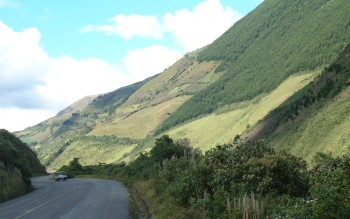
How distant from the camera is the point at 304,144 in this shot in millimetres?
71188

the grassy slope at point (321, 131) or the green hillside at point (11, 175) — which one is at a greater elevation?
the green hillside at point (11, 175)

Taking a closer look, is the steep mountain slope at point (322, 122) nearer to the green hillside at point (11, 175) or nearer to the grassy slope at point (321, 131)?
the grassy slope at point (321, 131)

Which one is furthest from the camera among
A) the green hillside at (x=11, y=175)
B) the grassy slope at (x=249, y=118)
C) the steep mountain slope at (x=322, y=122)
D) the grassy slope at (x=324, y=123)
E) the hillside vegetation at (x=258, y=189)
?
the grassy slope at (x=249, y=118)

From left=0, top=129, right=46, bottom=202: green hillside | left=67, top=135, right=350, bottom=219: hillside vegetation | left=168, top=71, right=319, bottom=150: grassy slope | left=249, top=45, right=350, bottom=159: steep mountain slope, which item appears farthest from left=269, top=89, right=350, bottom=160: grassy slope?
left=168, top=71, right=319, bottom=150: grassy slope

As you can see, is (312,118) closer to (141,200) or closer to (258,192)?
(141,200)

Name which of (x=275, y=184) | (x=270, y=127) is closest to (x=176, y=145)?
(x=275, y=184)

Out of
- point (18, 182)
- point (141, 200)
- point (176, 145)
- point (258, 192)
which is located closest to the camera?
point (258, 192)

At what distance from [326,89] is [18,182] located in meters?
67.9

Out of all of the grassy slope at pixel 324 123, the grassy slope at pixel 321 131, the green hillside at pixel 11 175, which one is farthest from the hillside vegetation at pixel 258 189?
the grassy slope at pixel 321 131

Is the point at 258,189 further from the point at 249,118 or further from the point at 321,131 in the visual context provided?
the point at 249,118

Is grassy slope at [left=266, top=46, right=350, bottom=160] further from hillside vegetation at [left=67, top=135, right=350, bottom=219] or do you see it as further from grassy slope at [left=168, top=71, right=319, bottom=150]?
grassy slope at [left=168, top=71, right=319, bottom=150]

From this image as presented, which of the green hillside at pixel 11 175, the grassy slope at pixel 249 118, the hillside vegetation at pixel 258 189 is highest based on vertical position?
the green hillside at pixel 11 175

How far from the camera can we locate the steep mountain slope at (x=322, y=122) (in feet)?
203

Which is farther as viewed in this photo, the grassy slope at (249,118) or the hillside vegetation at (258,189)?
the grassy slope at (249,118)
